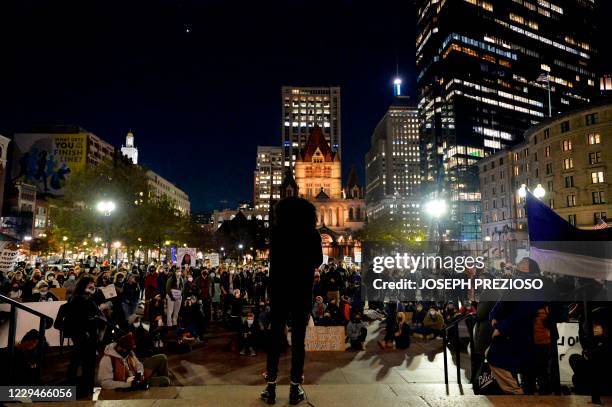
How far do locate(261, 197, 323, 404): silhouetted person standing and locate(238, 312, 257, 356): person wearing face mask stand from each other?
267 inches

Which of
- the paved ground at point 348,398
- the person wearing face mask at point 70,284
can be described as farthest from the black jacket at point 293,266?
the person wearing face mask at point 70,284

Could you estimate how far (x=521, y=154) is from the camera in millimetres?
74438

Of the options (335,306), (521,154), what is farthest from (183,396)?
(521,154)

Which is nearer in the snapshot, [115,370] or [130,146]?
[115,370]

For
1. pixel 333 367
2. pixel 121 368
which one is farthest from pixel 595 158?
pixel 121 368

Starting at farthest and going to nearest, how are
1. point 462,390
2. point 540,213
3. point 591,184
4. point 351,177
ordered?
point 351,177 → point 591,184 → point 540,213 → point 462,390

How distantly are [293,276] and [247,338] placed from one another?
7245 millimetres

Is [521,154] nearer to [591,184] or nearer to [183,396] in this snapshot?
[591,184]

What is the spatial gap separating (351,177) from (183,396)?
123 meters

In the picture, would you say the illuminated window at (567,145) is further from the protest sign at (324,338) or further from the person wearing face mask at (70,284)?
the person wearing face mask at (70,284)

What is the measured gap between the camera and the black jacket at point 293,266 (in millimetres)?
4547

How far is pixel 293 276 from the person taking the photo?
4543mm

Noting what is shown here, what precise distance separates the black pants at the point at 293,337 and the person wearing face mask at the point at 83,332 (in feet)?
9.08

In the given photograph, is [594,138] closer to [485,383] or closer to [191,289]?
[191,289]
